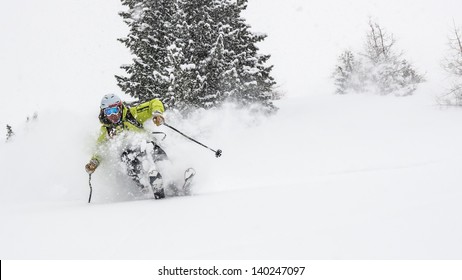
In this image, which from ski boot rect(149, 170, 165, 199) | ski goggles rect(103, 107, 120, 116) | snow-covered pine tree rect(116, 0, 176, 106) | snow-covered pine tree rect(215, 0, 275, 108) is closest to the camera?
ski boot rect(149, 170, 165, 199)

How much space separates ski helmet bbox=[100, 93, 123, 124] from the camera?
6570mm

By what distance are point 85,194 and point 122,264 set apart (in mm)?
6192

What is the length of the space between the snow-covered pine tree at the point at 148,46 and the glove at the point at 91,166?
29.3 feet

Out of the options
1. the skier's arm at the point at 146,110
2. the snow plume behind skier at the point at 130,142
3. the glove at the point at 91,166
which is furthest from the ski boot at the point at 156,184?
the skier's arm at the point at 146,110

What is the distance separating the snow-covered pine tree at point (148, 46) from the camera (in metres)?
15.5

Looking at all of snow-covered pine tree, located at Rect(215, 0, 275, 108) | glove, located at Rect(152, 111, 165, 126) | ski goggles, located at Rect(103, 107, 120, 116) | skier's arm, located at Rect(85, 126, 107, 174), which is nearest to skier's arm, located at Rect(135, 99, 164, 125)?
glove, located at Rect(152, 111, 165, 126)

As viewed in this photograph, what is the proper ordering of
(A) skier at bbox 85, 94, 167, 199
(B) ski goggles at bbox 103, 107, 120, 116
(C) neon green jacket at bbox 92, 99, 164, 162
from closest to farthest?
(A) skier at bbox 85, 94, 167, 199 → (B) ski goggles at bbox 103, 107, 120, 116 → (C) neon green jacket at bbox 92, 99, 164, 162

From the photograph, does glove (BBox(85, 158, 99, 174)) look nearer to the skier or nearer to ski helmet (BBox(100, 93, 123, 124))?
the skier

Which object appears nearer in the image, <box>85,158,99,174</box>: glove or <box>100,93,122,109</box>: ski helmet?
<box>85,158,99,174</box>: glove

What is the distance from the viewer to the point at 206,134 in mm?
16391

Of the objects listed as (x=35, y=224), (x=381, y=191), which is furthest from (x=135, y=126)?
(x=381, y=191)

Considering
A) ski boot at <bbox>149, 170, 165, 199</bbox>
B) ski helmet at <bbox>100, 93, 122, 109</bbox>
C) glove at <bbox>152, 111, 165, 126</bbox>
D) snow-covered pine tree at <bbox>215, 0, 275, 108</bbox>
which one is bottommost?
ski boot at <bbox>149, 170, 165, 199</bbox>

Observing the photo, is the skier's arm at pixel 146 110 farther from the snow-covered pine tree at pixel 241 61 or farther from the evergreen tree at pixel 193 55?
the snow-covered pine tree at pixel 241 61

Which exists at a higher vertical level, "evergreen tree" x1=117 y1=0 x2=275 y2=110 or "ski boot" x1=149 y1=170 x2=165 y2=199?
"evergreen tree" x1=117 y1=0 x2=275 y2=110
